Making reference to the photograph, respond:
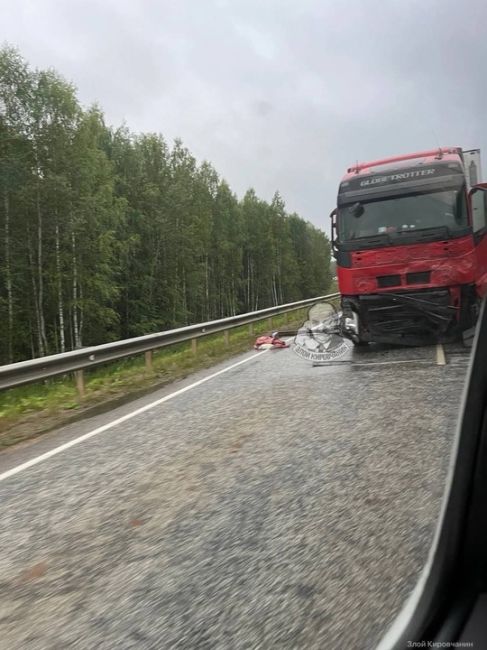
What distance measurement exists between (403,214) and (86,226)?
20.8 m

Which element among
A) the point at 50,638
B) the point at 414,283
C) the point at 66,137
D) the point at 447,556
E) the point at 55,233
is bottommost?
the point at 50,638

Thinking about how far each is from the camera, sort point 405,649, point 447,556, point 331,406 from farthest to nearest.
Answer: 1. point 331,406
2. point 447,556
3. point 405,649

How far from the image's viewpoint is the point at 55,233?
83.4ft

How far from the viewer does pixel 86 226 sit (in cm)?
2653

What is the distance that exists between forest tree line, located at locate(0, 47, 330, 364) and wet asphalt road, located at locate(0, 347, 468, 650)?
Answer: 2143 cm

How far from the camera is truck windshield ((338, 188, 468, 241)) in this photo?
866cm

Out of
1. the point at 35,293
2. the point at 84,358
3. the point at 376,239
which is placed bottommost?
the point at 84,358

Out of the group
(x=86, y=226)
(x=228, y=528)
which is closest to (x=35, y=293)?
(x=86, y=226)

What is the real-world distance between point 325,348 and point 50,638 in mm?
9835

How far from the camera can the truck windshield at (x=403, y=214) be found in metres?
8.66

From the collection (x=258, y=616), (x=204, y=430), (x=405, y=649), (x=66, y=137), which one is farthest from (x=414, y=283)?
(x=66, y=137)

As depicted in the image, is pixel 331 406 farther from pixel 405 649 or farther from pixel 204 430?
pixel 405 649

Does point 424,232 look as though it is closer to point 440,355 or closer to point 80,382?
point 440,355

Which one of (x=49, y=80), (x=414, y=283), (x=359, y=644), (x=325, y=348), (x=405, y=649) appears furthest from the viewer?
(x=49, y=80)
